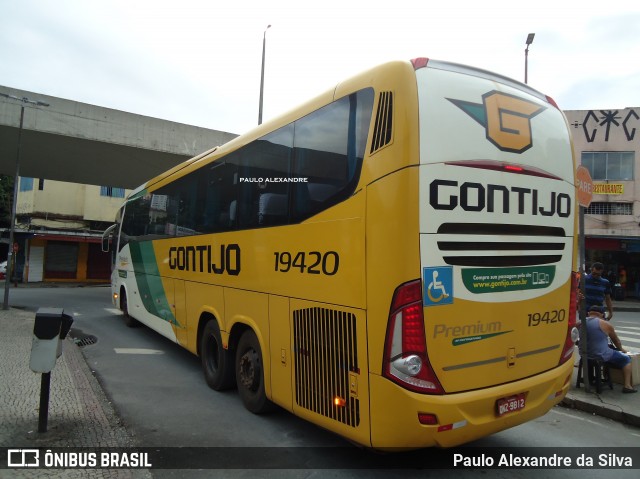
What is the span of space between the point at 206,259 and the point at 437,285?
405 cm

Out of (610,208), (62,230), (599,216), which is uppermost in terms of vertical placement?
(610,208)

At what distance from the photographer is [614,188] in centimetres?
2489

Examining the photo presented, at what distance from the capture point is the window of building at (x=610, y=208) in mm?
24625

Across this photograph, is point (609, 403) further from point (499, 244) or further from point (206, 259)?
point (206, 259)

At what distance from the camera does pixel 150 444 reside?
172 inches

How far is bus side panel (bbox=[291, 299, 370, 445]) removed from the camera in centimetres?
344

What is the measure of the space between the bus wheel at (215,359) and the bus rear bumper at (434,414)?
10.0ft

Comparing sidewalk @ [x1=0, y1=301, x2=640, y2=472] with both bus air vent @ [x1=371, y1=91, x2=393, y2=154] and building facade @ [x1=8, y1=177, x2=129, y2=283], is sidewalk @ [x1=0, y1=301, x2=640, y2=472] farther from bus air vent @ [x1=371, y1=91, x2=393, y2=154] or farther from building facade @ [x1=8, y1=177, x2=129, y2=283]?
building facade @ [x1=8, y1=177, x2=129, y2=283]

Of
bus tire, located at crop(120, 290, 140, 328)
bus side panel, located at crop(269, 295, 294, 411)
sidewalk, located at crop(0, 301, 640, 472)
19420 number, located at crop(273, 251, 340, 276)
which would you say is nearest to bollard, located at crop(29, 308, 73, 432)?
sidewalk, located at crop(0, 301, 640, 472)

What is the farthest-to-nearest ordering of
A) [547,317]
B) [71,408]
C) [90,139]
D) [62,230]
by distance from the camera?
[62,230] → [90,139] → [71,408] → [547,317]

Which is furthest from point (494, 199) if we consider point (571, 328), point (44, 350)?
point (44, 350)

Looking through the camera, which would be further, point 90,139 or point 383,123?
point 90,139

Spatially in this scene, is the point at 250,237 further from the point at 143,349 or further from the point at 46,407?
the point at 143,349

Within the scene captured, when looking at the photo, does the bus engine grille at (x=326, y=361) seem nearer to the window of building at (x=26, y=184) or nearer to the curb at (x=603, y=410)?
the curb at (x=603, y=410)
